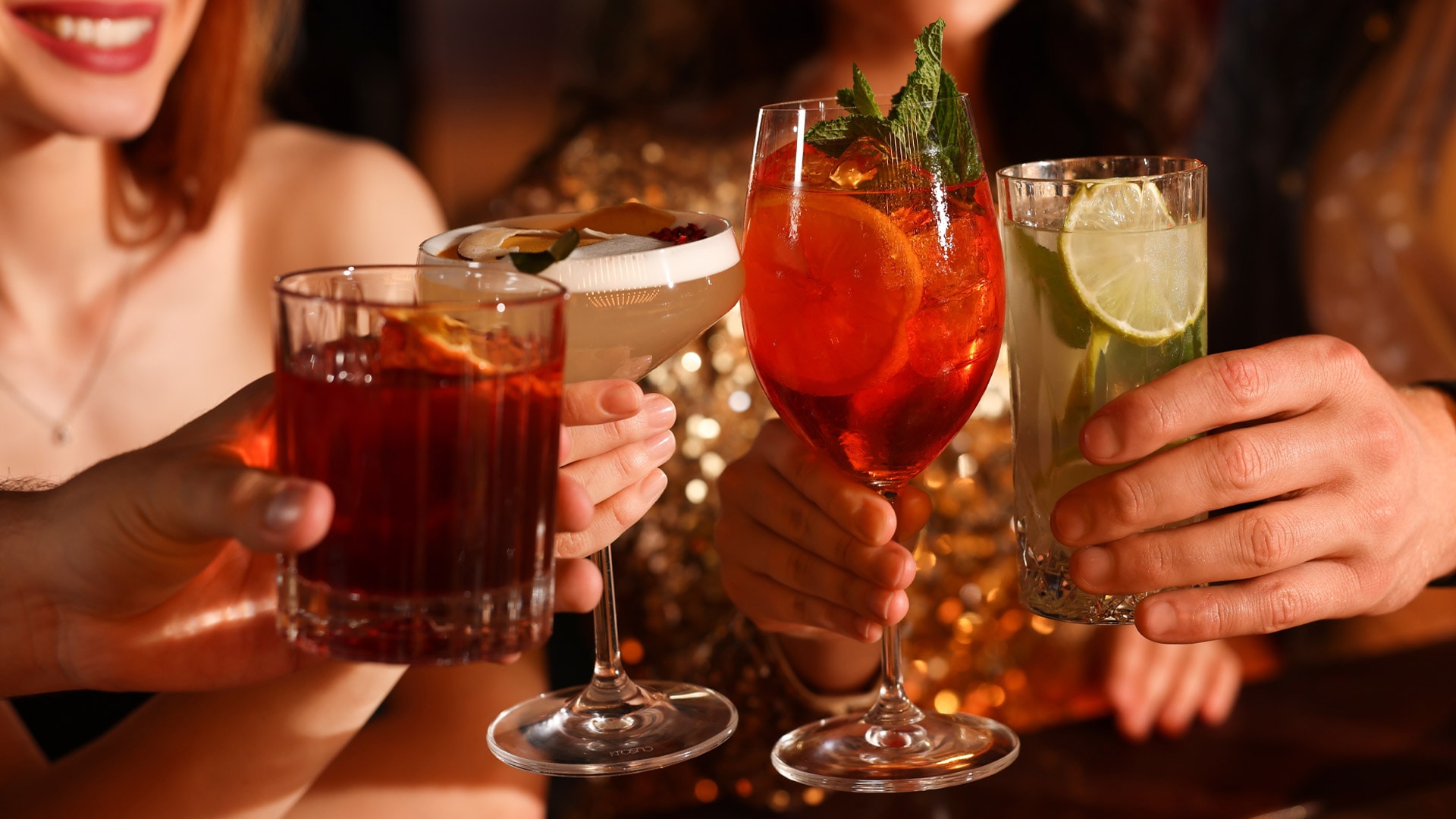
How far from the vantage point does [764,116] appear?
1.28 meters

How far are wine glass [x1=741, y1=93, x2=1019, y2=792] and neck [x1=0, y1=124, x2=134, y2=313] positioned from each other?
1.77 m

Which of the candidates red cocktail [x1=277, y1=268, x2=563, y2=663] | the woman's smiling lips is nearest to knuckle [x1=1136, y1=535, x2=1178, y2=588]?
red cocktail [x1=277, y1=268, x2=563, y2=663]

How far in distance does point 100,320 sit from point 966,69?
6.07 feet

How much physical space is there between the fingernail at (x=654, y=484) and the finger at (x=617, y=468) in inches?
0.5

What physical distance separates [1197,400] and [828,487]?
394mm

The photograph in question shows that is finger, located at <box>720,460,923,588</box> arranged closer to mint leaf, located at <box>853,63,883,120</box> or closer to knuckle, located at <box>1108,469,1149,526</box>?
knuckle, located at <box>1108,469,1149,526</box>

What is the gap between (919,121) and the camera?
118 centimetres

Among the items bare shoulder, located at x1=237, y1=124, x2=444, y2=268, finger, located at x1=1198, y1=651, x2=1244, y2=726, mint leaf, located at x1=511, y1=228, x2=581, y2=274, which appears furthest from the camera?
bare shoulder, located at x1=237, y1=124, x2=444, y2=268

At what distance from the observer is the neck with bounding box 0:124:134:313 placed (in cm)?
246

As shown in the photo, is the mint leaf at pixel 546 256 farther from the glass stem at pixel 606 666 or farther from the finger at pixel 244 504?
the glass stem at pixel 606 666

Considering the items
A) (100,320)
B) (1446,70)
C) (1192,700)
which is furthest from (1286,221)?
(100,320)

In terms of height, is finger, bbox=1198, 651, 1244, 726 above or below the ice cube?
below

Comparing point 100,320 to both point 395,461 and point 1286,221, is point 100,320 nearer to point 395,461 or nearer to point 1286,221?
point 395,461

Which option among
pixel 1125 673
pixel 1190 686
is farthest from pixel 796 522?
pixel 1190 686
